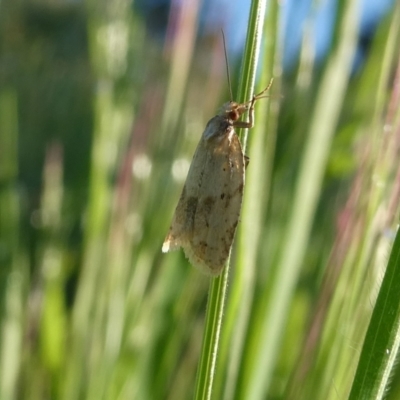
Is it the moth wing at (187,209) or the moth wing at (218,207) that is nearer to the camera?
the moth wing at (218,207)

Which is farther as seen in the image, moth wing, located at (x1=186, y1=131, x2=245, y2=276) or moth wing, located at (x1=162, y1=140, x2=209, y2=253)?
moth wing, located at (x1=162, y1=140, x2=209, y2=253)

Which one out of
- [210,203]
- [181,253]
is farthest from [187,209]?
[181,253]

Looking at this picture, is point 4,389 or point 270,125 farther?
point 4,389

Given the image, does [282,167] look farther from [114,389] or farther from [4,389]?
[4,389]

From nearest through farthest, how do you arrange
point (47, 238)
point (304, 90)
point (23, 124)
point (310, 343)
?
point (310, 343)
point (304, 90)
point (47, 238)
point (23, 124)

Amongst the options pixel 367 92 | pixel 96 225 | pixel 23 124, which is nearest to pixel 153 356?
pixel 96 225
